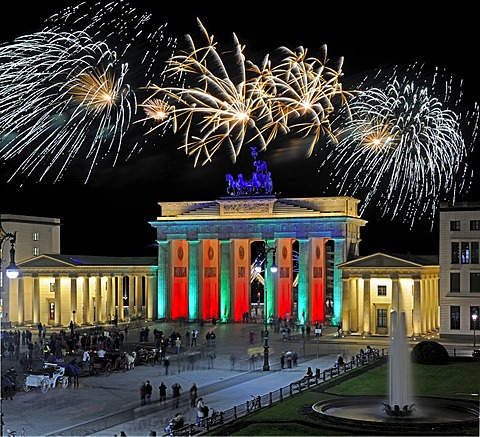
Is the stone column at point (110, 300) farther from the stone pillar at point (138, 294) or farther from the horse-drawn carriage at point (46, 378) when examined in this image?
the horse-drawn carriage at point (46, 378)

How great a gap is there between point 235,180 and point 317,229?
453 inches

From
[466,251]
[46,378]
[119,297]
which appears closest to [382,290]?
[466,251]

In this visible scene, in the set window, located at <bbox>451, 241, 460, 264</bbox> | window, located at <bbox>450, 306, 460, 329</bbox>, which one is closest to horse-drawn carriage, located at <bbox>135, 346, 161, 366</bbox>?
window, located at <bbox>450, 306, 460, 329</bbox>

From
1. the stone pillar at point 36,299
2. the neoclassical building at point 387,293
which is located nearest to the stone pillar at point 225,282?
the neoclassical building at point 387,293

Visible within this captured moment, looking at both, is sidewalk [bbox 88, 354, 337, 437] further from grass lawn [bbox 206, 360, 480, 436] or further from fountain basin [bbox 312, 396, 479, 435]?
fountain basin [bbox 312, 396, 479, 435]

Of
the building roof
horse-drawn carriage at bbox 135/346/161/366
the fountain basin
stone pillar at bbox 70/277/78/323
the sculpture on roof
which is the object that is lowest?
the fountain basin

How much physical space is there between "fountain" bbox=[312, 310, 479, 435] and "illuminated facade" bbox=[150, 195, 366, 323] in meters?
51.1

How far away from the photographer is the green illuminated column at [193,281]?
9869cm

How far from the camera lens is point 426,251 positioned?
12500cm

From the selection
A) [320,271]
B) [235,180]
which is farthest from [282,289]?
[235,180]

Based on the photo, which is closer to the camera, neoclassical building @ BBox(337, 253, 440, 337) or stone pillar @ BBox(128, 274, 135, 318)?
neoclassical building @ BBox(337, 253, 440, 337)

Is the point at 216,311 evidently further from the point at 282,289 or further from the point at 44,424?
the point at 44,424

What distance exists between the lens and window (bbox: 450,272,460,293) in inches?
3024

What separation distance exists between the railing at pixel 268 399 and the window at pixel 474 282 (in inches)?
694
